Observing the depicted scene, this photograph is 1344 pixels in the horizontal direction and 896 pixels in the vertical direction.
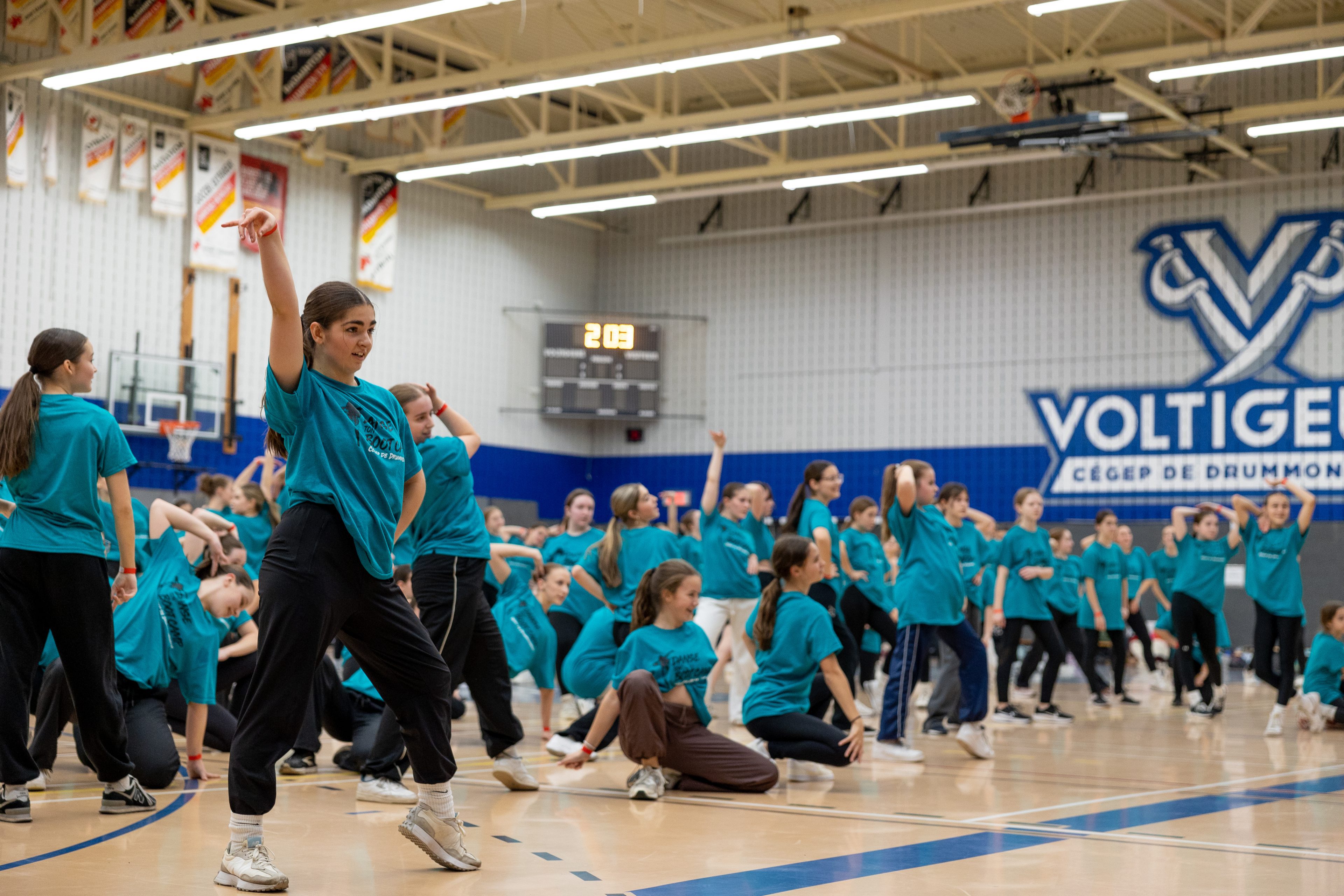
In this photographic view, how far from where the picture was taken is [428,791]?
12.5 feet

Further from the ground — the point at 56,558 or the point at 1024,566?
the point at 56,558

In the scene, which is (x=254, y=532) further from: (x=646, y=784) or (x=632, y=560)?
(x=646, y=784)

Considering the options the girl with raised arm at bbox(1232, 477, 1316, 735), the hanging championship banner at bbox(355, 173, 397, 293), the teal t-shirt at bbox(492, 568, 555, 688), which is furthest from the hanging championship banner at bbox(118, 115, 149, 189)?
the girl with raised arm at bbox(1232, 477, 1316, 735)

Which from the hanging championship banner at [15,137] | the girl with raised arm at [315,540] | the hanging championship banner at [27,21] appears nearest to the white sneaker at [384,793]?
the girl with raised arm at [315,540]

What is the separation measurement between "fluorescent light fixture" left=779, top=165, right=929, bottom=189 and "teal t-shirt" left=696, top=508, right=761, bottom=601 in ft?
25.4

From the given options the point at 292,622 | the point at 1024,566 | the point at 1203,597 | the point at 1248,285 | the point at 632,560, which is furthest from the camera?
the point at 1248,285

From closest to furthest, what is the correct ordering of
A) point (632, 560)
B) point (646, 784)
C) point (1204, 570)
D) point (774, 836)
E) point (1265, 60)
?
point (774, 836) < point (646, 784) < point (632, 560) < point (1204, 570) < point (1265, 60)

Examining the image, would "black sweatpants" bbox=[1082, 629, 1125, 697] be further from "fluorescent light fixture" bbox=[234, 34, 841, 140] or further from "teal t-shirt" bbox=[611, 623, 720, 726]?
Result: "teal t-shirt" bbox=[611, 623, 720, 726]

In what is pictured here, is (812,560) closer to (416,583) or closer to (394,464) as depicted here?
(416,583)

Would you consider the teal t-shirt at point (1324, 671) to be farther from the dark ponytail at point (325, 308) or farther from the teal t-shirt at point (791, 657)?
the dark ponytail at point (325, 308)

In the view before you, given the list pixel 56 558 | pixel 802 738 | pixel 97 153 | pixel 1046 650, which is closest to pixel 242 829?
pixel 56 558

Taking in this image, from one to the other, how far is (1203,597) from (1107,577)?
166cm

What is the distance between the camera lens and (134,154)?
50.3ft

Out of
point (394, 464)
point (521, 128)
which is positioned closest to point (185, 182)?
point (521, 128)
